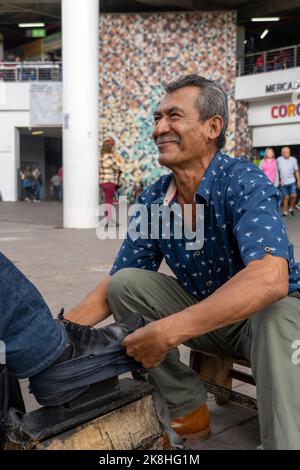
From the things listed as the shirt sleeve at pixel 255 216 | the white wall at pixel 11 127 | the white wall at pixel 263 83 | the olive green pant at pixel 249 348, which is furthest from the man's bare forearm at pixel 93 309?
the white wall at pixel 11 127

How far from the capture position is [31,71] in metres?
23.2

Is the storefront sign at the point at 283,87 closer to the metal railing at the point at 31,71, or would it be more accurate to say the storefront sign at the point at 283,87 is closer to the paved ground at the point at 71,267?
the paved ground at the point at 71,267

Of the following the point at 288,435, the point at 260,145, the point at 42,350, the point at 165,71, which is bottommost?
the point at 288,435

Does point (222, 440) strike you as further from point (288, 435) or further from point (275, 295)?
point (275, 295)

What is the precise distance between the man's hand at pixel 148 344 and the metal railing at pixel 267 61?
2035cm

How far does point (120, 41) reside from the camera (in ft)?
69.6

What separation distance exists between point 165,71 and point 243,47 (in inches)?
145

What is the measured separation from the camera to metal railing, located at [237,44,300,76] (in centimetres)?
2084

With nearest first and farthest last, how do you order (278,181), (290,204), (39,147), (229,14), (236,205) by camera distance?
(236,205) < (278,181) < (290,204) < (229,14) < (39,147)

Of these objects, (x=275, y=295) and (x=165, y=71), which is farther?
(x=165, y=71)

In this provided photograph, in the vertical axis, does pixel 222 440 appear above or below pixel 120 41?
below

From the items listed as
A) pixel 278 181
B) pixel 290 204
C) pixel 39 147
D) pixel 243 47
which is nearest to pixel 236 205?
pixel 278 181

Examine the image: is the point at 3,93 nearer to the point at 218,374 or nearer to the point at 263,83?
the point at 263,83

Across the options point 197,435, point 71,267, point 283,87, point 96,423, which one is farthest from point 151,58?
point 96,423
